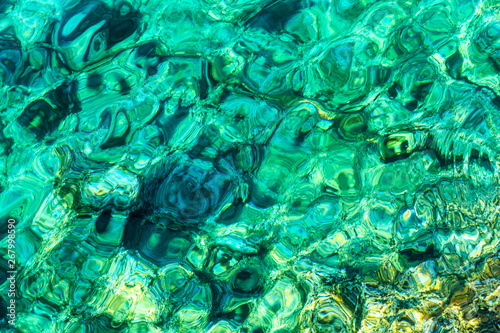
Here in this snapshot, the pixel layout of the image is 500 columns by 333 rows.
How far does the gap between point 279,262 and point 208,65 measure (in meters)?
1.31

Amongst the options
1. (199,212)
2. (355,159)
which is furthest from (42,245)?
(355,159)

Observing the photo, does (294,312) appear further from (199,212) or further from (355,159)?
(355,159)

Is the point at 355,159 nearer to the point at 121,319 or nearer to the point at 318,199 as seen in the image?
the point at 318,199

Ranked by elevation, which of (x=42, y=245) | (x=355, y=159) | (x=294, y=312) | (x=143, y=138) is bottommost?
(x=294, y=312)

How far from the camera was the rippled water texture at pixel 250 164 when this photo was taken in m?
2.24

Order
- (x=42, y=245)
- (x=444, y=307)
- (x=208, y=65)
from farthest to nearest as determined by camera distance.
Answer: (x=208, y=65), (x=42, y=245), (x=444, y=307)

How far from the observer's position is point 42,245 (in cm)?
232

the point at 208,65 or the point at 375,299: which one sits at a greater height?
the point at 208,65

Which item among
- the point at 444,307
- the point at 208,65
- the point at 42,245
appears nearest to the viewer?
the point at 444,307

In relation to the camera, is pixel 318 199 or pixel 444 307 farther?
pixel 318 199

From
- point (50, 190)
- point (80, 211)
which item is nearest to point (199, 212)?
point (80, 211)

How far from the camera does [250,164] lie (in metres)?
2.44

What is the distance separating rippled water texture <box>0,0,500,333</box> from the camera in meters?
2.24

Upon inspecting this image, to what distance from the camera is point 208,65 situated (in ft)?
8.27
